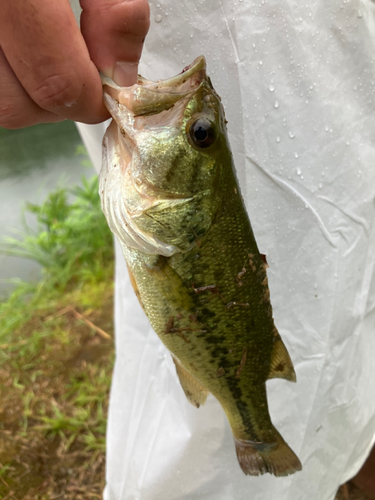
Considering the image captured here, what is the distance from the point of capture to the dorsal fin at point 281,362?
0.86 metres

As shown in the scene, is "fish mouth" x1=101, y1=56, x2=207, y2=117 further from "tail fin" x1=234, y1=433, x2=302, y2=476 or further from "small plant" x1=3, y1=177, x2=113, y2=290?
"small plant" x1=3, y1=177, x2=113, y2=290

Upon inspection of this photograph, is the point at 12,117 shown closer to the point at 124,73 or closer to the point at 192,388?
the point at 124,73

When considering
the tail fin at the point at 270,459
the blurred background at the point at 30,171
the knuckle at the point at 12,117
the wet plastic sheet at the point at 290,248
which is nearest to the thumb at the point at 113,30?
the knuckle at the point at 12,117

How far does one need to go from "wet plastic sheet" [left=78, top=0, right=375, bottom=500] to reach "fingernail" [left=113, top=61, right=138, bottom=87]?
0.32 metres

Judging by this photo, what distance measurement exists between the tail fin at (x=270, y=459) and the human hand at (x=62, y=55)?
2.91ft

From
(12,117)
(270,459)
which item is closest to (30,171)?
(12,117)

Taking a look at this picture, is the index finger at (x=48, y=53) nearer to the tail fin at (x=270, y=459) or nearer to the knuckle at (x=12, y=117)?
the knuckle at (x=12, y=117)

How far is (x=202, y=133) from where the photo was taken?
0.63 meters

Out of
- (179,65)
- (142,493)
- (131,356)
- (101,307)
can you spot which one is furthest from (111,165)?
(101,307)

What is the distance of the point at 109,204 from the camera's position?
662 mm

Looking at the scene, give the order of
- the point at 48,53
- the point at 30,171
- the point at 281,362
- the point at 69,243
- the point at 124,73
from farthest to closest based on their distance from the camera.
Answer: the point at 30,171
the point at 69,243
the point at 281,362
the point at 124,73
the point at 48,53

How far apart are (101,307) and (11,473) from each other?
96cm

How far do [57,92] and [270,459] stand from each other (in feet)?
3.19

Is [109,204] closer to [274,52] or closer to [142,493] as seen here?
[274,52]
